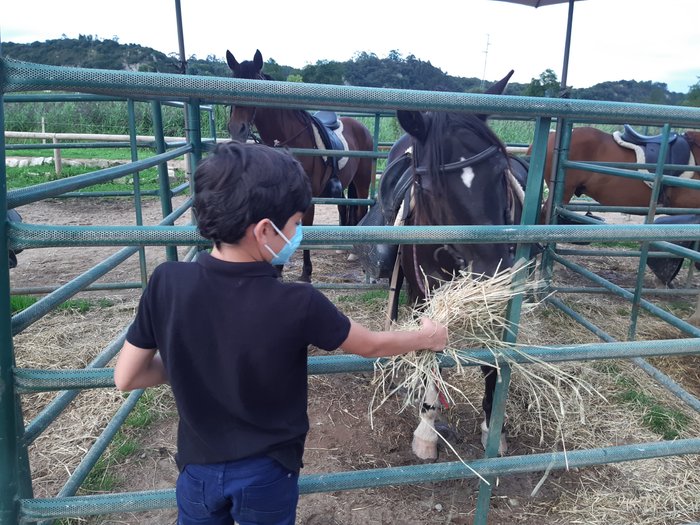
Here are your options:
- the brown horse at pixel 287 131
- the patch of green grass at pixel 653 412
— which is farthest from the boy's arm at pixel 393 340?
the brown horse at pixel 287 131

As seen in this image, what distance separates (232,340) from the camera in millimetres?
1060

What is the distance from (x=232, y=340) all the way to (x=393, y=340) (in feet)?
1.26

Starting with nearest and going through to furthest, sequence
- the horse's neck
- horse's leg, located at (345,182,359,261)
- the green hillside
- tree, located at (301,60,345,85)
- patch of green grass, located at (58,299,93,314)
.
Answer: patch of green grass, located at (58,299,93,314), the horse's neck, horse's leg, located at (345,182,359,261), tree, located at (301,60,345,85), the green hillside

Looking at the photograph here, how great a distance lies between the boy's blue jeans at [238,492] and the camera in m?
1.15

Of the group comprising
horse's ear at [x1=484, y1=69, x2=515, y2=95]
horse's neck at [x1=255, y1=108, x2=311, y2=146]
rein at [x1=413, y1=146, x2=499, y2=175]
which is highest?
horse's ear at [x1=484, y1=69, x2=515, y2=95]

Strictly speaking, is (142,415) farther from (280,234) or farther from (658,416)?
(658,416)

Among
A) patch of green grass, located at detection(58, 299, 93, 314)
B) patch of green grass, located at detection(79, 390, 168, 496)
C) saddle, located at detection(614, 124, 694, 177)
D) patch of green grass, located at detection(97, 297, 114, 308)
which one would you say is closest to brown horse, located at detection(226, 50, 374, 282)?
patch of green grass, located at detection(97, 297, 114, 308)

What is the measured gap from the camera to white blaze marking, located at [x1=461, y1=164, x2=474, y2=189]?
2191mm

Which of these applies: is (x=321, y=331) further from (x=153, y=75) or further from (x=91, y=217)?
(x=91, y=217)

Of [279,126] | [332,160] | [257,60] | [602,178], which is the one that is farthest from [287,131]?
[602,178]

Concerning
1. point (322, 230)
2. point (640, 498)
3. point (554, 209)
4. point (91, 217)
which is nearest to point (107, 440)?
point (322, 230)

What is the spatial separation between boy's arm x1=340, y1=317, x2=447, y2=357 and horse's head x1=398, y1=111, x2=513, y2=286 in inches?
32.5

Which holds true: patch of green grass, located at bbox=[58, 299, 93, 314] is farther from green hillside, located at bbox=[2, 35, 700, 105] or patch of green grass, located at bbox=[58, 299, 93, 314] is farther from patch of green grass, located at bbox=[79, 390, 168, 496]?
green hillside, located at bbox=[2, 35, 700, 105]

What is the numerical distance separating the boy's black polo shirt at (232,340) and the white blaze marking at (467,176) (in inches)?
50.8
